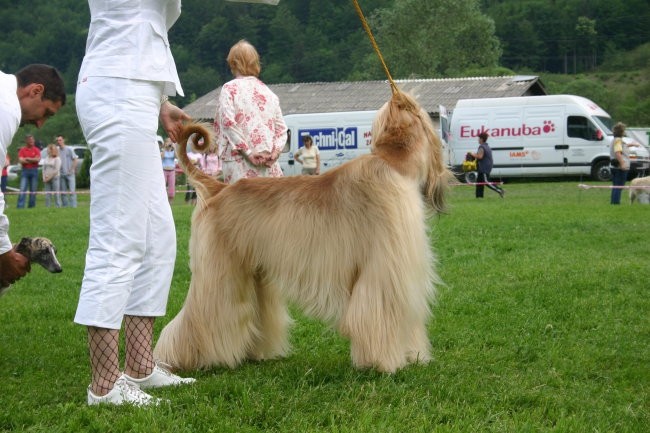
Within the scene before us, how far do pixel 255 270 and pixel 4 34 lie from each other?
168 feet

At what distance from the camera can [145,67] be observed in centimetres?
332

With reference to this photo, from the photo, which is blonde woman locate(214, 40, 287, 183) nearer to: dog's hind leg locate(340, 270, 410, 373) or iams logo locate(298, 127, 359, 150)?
dog's hind leg locate(340, 270, 410, 373)

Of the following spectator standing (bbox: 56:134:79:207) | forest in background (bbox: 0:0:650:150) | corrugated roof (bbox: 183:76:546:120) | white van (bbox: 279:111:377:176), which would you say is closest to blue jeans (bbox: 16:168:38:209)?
spectator standing (bbox: 56:134:79:207)

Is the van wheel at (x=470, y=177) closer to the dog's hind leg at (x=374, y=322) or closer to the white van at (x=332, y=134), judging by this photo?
the white van at (x=332, y=134)

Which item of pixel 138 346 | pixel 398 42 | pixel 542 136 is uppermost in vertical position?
pixel 398 42

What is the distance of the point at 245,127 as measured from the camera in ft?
17.1

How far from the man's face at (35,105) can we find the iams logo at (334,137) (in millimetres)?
23291

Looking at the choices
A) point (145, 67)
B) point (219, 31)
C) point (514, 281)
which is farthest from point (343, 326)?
point (219, 31)

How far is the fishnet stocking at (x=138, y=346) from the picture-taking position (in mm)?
3523

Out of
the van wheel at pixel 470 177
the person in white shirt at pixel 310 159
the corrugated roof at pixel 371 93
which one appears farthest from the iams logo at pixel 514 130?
the corrugated roof at pixel 371 93

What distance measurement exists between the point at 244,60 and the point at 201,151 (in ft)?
4.14

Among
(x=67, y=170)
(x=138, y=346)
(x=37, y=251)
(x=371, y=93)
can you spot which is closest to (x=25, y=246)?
(x=37, y=251)

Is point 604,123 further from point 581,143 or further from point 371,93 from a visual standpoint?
point 371,93

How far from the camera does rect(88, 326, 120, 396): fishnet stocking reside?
3.26 meters
